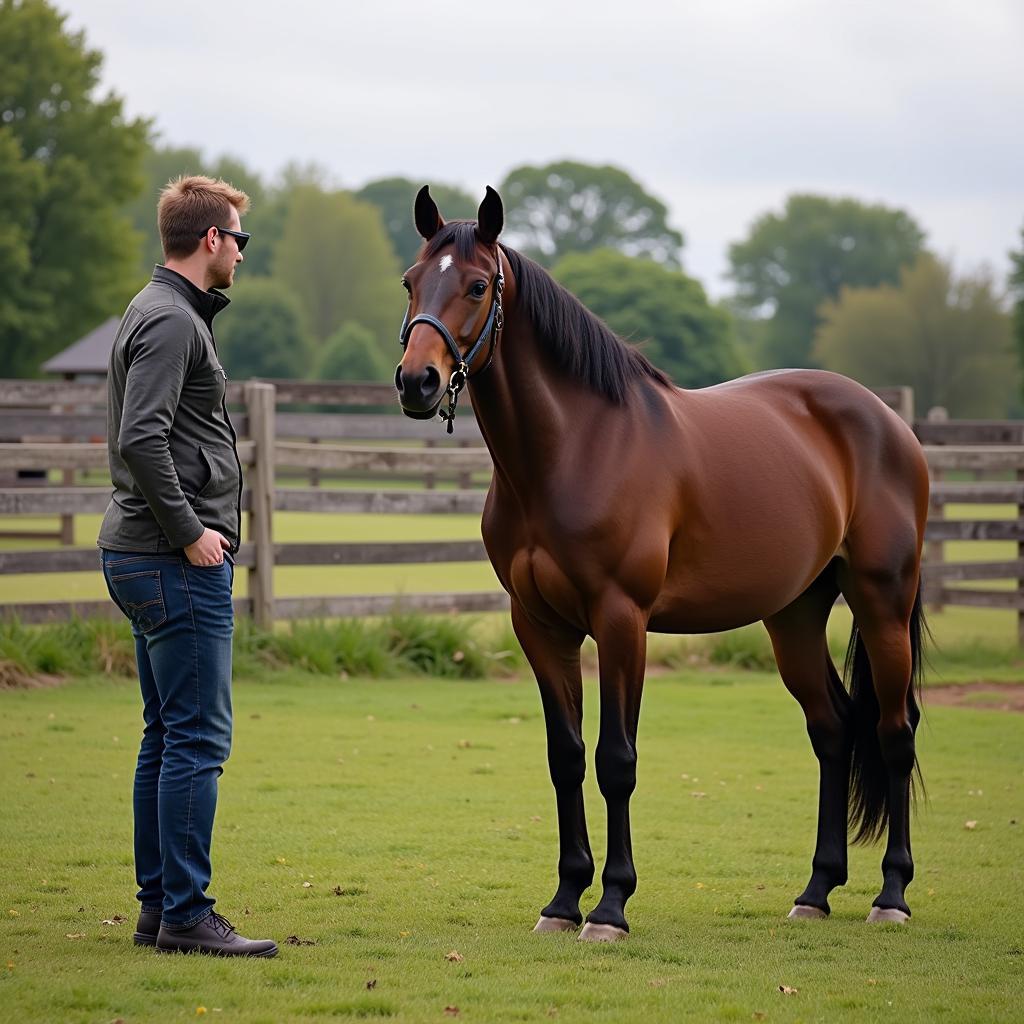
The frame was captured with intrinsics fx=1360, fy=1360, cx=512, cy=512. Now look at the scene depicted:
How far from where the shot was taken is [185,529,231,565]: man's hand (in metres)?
3.92

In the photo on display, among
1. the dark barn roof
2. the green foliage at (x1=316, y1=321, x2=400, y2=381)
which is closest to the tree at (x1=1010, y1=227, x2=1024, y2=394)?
the green foliage at (x1=316, y1=321, x2=400, y2=381)

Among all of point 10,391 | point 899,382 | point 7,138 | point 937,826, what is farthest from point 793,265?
point 937,826

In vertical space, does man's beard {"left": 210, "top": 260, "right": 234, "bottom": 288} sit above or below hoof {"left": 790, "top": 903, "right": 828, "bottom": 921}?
above

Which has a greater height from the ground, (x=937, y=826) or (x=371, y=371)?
(x=371, y=371)

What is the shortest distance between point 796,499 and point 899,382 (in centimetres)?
5960

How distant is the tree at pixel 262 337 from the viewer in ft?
188

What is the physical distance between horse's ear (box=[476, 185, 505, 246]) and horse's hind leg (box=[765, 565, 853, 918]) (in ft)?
7.00

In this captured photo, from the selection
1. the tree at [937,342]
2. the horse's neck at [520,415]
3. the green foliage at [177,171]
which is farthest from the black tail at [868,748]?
the green foliage at [177,171]

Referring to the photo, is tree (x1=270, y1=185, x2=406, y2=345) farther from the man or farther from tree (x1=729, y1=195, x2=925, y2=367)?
the man

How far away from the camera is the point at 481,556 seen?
37.9 feet

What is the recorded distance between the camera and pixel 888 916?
16.1ft

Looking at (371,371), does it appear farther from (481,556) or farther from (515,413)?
(515,413)

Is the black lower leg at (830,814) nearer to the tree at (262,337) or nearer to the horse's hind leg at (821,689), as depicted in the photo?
the horse's hind leg at (821,689)

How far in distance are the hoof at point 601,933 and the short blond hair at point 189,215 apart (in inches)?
97.9
